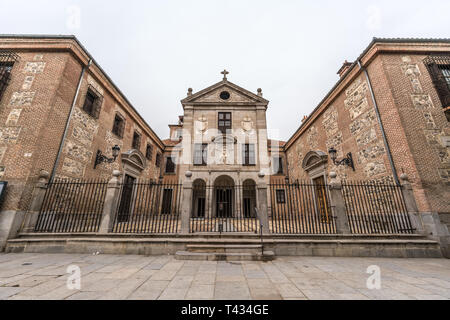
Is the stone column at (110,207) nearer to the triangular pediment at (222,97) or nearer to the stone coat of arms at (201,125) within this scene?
the stone coat of arms at (201,125)

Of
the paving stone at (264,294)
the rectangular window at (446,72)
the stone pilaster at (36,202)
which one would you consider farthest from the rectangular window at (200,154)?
the rectangular window at (446,72)

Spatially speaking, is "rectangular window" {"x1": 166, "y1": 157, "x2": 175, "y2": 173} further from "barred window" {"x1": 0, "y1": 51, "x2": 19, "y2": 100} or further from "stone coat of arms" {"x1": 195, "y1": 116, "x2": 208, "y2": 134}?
Answer: "barred window" {"x1": 0, "y1": 51, "x2": 19, "y2": 100}

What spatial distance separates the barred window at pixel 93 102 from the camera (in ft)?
27.5

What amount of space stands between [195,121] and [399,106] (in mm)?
12411

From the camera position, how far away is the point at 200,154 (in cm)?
1382

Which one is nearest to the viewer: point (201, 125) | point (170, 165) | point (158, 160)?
point (201, 125)

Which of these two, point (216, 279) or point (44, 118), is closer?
point (216, 279)

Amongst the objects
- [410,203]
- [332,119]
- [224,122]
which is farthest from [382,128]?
[224,122]

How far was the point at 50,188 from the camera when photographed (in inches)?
245

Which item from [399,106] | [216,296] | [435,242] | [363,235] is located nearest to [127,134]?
[216,296]

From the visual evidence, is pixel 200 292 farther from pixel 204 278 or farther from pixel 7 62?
pixel 7 62

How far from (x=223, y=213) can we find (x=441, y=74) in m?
13.8

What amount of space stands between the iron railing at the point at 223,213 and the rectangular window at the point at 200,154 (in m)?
2.17
